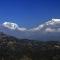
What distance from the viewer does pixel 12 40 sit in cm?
9594

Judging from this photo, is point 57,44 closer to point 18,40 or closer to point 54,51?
point 54,51

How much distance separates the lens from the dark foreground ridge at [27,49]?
278ft

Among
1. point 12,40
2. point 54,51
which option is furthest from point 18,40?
point 54,51

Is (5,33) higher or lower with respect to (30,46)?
higher

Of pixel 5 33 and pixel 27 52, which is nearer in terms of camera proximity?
pixel 27 52

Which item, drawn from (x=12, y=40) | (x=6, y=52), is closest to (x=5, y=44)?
(x=12, y=40)

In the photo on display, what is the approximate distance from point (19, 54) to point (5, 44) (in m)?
14.0

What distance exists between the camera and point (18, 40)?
9412cm

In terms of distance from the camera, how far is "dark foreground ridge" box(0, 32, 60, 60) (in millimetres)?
84625

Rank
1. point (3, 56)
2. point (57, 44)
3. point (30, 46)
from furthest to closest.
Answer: point (57, 44) → point (30, 46) → point (3, 56)

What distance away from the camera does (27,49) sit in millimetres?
92688

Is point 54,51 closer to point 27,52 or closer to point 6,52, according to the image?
point 27,52

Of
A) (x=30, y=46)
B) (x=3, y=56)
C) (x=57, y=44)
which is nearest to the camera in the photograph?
(x=3, y=56)

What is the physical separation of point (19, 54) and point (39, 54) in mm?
8034
